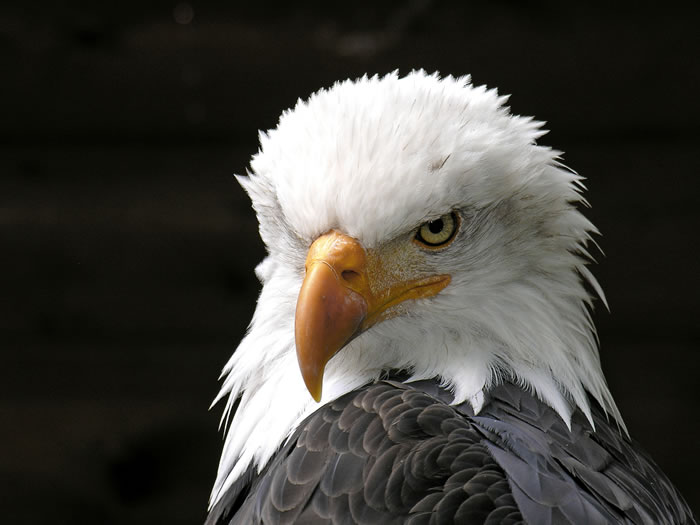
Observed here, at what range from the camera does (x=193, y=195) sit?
2748 mm

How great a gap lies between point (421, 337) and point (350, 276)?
20cm

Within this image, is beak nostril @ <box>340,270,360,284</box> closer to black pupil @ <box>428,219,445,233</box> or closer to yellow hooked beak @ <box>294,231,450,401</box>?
yellow hooked beak @ <box>294,231,450,401</box>

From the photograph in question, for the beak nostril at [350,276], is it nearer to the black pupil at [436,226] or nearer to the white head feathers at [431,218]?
the white head feathers at [431,218]

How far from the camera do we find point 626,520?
4.26 feet

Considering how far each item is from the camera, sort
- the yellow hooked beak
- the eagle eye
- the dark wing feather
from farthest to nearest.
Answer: the eagle eye, the yellow hooked beak, the dark wing feather

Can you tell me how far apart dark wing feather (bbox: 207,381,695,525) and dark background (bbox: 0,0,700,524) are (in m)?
1.38

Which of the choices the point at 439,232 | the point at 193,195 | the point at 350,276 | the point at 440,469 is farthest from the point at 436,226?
the point at 193,195

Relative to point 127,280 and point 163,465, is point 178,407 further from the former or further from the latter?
point 127,280

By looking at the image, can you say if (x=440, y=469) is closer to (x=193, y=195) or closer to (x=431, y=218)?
(x=431, y=218)

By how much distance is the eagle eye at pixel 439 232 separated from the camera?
1457mm

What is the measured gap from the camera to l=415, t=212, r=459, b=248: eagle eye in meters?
1.46

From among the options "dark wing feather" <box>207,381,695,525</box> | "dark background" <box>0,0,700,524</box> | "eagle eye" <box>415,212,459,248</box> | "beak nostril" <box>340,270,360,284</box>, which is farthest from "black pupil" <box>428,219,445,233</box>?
"dark background" <box>0,0,700,524</box>

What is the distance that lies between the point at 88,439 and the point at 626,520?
206 cm

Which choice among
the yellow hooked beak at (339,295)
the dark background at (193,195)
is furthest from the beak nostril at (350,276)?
the dark background at (193,195)
